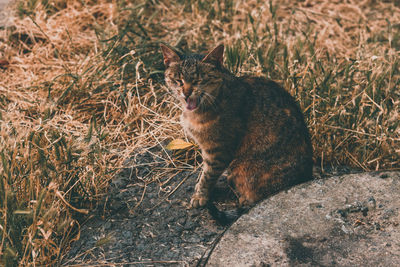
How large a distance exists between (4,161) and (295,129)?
1431 millimetres

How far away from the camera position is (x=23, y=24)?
4.01m

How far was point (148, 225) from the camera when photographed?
2.43 m

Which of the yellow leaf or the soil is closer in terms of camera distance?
the soil

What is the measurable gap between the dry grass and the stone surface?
44cm

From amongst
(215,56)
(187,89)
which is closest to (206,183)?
(187,89)

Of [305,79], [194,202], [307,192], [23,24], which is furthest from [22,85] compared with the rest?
[307,192]

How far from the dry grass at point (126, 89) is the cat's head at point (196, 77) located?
0.48 meters

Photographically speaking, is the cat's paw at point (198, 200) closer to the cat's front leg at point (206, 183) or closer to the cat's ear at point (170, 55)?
A: the cat's front leg at point (206, 183)

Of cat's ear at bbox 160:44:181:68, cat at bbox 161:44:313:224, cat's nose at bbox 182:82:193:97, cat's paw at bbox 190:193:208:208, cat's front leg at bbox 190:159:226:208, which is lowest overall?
cat's paw at bbox 190:193:208:208

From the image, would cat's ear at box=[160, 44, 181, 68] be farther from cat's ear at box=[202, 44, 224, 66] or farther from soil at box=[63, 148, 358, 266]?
soil at box=[63, 148, 358, 266]

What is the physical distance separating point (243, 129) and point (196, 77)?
38cm

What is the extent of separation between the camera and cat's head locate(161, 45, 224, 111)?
2383 mm

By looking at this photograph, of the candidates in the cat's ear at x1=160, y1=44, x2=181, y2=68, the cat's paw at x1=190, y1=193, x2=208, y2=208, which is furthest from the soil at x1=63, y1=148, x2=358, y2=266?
the cat's ear at x1=160, y1=44, x2=181, y2=68

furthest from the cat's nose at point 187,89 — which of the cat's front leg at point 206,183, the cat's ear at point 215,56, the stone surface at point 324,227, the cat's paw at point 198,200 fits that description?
the stone surface at point 324,227
